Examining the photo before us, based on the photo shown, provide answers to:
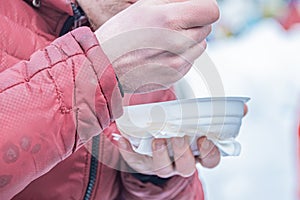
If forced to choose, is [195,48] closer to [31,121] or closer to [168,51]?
[168,51]

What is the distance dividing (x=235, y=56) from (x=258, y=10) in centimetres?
25

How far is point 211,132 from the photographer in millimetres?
559

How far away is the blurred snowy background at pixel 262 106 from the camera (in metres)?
1.33

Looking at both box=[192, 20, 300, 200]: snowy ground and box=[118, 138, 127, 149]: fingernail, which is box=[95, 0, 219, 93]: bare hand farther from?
box=[192, 20, 300, 200]: snowy ground

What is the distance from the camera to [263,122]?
1382 millimetres

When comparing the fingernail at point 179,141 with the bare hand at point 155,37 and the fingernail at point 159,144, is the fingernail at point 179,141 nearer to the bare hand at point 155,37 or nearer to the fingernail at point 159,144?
the fingernail at point 159,144

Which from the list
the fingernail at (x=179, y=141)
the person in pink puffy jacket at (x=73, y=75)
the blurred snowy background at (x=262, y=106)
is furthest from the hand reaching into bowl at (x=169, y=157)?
the blurred snowy background at (x=262, y=106)

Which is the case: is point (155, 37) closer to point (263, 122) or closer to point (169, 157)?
point (169, 157)

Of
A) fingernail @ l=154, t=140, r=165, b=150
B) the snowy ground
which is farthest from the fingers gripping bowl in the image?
the snowy ground

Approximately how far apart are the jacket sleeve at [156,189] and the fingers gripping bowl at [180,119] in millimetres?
99

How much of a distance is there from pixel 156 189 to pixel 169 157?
0.25 ft

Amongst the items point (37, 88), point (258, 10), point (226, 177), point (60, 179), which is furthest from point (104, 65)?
point (258, 10)

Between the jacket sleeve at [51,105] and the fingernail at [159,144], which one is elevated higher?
the jacket sleeve at [51,105]

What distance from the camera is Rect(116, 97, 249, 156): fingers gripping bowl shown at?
513mm
